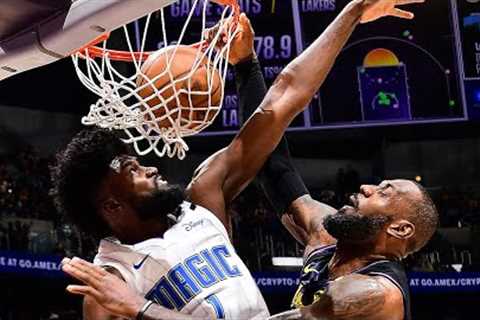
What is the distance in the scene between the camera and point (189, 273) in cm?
227

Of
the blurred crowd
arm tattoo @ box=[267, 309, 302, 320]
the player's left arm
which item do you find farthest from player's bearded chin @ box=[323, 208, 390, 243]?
the blurred crowd

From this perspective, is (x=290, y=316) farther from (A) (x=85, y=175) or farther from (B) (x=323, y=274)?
(A) (x=85, y=175)

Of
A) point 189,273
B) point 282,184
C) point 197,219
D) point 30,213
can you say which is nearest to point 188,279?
point 189,273

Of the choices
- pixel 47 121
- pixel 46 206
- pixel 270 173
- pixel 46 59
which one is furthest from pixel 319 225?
pixel 47 121

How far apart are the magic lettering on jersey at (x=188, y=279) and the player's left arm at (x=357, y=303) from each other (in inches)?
8.2

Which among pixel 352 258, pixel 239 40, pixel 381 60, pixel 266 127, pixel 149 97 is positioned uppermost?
pixel 381 60

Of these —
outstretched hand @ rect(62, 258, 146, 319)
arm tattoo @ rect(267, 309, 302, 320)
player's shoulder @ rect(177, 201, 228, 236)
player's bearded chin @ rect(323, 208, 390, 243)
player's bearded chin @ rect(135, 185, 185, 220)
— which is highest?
player's bearded chin @ rect(135, 185, 185, 220)

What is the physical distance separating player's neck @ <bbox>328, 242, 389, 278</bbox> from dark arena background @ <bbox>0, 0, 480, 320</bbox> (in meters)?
3.58

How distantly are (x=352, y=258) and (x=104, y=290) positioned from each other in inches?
32.2

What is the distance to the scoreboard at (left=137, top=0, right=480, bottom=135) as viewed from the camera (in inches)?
243

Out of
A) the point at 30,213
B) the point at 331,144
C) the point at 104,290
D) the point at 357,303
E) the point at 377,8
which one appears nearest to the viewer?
the point at 104,290

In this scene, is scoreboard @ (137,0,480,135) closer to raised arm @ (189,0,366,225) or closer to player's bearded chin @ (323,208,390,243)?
raised arm @ (189,0,366,225)

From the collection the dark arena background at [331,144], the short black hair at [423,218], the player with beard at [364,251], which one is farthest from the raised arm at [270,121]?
the dark arena background at [331,144]

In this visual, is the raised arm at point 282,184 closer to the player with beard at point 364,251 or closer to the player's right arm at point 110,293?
the player with beard at point 364,251
